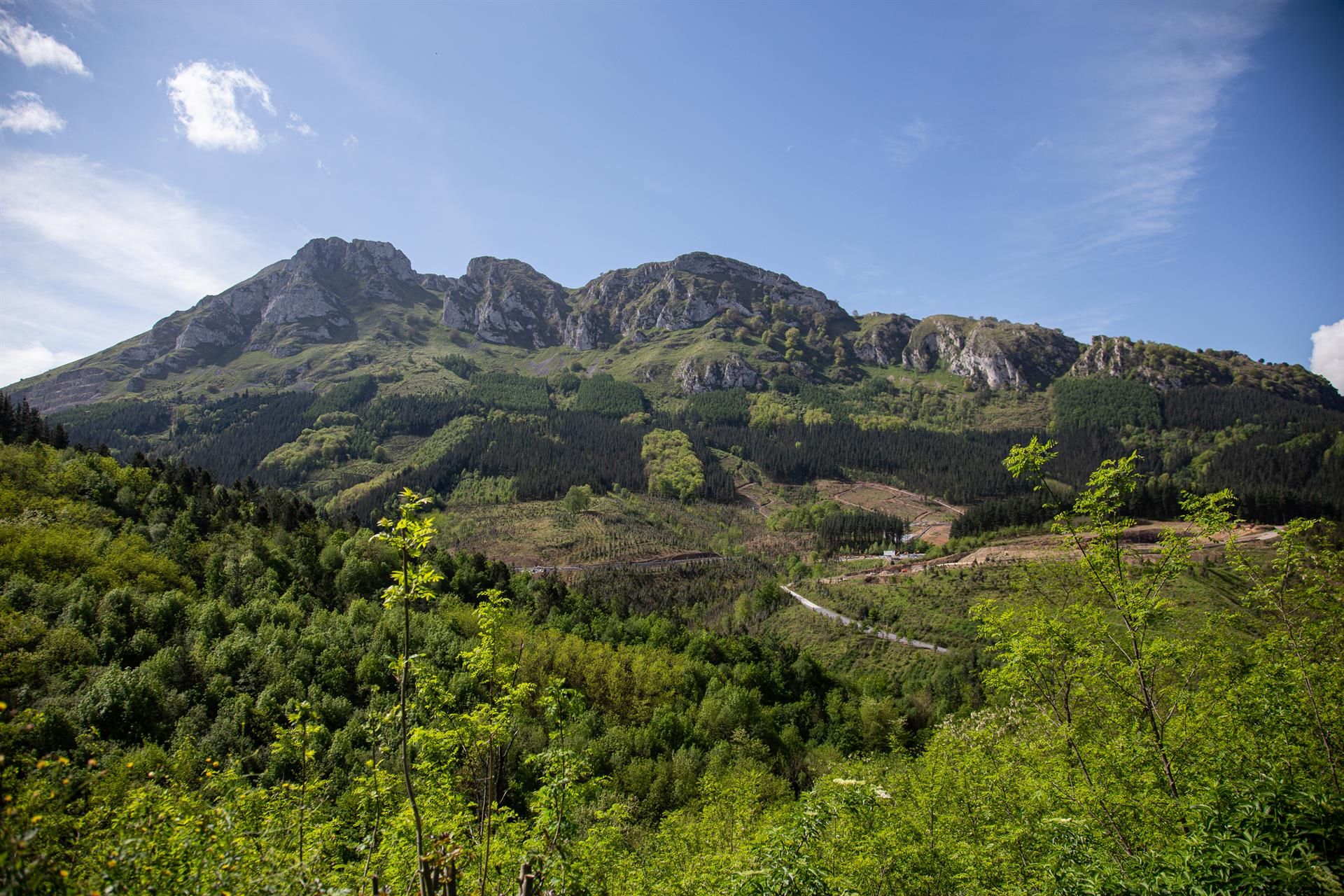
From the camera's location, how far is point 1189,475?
15300 cm

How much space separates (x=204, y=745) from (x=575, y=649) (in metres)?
27.2

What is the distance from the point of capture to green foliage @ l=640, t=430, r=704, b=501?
553 feet

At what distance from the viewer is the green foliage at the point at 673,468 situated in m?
169

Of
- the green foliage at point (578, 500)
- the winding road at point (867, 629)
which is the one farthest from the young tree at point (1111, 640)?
the green foliage at point (578, 500)

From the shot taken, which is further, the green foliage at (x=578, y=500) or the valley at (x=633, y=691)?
the green foliage at (x=578, y=500)

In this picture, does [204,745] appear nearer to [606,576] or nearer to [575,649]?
[575,649]

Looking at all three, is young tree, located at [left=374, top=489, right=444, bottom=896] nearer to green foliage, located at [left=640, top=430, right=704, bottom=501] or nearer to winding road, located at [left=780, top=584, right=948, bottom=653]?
winding road, located at [left=780, top=584, right=948, bottom=653]

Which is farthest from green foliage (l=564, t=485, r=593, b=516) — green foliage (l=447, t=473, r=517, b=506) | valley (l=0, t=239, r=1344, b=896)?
valley (l=0, t=239, r=1344, b=896)

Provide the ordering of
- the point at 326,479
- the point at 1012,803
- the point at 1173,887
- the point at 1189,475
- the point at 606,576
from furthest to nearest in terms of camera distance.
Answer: the point at 326,479
the point at 1189,475
the point at 606,576
the point at 1012,803
the point at 1173,887

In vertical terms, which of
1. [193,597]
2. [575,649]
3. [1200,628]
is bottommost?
[575,649]

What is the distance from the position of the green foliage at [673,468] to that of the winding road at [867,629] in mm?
76391

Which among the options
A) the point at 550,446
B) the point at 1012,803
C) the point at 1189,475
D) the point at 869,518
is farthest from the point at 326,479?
the point at 1189,475

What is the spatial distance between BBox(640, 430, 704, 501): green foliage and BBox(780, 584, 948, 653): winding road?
76.4m

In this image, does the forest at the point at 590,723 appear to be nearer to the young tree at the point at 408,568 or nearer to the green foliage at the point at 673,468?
the young tree at the point at 408,568
